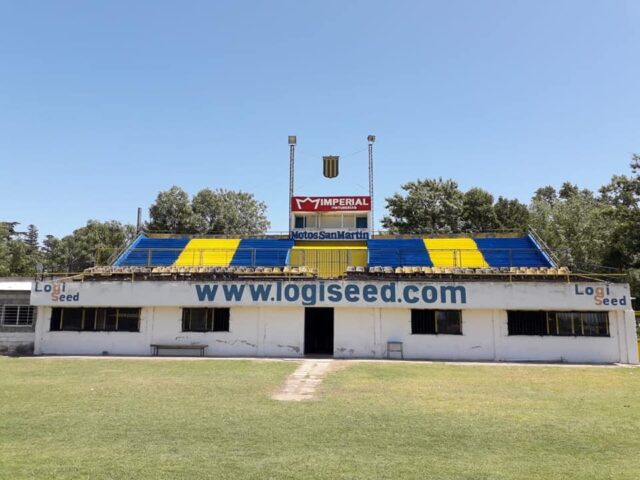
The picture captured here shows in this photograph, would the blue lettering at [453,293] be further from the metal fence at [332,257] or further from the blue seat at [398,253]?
the metal fence at [332,257]

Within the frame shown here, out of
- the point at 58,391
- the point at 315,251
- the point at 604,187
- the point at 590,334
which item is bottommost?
the point at 58,391

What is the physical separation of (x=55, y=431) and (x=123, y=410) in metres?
1.73

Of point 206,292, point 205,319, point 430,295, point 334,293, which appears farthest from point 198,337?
point 430,295

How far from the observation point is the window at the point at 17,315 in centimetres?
2267

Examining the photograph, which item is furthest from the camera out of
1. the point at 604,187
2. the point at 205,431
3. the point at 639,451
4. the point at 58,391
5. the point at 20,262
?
the point at 20,262

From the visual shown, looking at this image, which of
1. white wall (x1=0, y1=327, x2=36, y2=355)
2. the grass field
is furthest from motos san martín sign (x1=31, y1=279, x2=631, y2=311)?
the grass field

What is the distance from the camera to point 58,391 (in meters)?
12.3

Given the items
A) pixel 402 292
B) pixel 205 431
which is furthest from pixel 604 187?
pixel 205 431

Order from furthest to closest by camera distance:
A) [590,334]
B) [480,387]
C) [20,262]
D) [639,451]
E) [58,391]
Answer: [20,262] → [590,334] → [480,387] → [58,391] → [639,451]

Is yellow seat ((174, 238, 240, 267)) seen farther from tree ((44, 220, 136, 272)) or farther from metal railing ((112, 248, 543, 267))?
tree ((44, 220, 136, 272))

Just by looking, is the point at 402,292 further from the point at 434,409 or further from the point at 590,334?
the point at 434,409

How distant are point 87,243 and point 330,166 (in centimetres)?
3740

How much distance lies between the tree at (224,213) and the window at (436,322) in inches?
1404

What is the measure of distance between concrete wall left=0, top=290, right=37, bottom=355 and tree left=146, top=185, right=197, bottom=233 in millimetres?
31203
